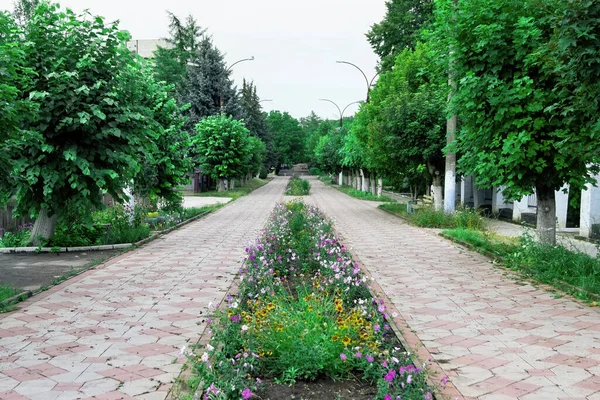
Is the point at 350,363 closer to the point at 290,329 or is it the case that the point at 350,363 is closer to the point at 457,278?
the point at 290,329

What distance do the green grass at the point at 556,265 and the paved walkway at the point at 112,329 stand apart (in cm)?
493

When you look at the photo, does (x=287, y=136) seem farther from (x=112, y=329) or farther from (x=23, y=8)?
(x=112, y=329)

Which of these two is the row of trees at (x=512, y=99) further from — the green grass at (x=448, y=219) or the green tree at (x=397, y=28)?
the green tree at (x=397, y=28)

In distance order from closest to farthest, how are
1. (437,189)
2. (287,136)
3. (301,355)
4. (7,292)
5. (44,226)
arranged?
1. (301,355)
2. (7,292)
3. (44,226)
4. (437,189)
5. (287,136)

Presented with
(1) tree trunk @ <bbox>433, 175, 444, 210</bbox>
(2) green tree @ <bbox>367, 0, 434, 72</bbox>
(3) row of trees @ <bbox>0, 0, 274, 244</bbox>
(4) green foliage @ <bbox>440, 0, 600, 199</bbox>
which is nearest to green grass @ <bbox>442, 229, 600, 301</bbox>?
(4) green foliage @ <bbox>440, 0, 600, 199</bbox>

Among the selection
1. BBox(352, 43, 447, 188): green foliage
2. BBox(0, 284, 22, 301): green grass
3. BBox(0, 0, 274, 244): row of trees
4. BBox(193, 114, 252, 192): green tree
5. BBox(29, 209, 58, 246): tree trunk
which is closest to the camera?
BBox(0, 284, 22, 301): green grass

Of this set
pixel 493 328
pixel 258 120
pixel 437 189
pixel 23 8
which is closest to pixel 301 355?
pixel 493 328

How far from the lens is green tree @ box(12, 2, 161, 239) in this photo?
10.1 metres

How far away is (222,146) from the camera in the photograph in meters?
36.4

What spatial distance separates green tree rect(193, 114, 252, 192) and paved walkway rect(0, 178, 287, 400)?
2598 centimetres

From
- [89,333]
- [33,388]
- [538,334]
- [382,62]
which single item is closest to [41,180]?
[89,333]

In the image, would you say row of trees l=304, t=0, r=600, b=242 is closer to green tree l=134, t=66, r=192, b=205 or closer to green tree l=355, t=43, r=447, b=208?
green tree l=355, t=43, r=447, b=208

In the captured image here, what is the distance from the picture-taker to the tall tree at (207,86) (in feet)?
155

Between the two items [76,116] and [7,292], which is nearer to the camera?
[7,292]
